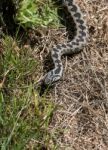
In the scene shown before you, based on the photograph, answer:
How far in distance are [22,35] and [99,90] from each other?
1.46 meters

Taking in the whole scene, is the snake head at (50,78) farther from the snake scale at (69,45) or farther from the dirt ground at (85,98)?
the dirt ground at (85,98)

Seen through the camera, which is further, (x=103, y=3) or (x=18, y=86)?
(x=103, y=3)

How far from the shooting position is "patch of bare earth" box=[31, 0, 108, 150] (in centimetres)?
694

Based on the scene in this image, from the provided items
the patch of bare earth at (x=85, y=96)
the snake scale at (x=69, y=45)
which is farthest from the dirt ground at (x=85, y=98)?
the snake scale at (x=69, y=45)

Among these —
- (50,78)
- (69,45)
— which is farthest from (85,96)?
(69,45)

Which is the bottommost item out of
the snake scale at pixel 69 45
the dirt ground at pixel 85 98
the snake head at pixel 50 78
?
the dirt ground at pixel 85 98

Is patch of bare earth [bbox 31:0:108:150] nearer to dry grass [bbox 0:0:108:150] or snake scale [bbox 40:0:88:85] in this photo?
dry grass [bbox 0:0:108:150]

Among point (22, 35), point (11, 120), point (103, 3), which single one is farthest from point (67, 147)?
point (103, 3)

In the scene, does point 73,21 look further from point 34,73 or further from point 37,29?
point 34,73

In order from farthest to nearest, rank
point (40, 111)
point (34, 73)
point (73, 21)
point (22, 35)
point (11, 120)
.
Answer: point (73, 21) < point (22, 35) < point (34, 73) < point (40, 111) < point (11, 120)

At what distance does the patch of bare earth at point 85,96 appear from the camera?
6938mm

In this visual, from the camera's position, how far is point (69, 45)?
7949 mm

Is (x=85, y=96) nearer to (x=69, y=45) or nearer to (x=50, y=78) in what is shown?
(x=50, y=78)

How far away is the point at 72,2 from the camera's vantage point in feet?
28.3
